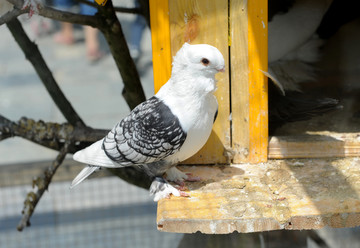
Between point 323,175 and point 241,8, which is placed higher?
point 241,8

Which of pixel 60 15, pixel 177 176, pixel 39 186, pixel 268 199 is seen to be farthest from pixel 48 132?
pixel 268 199

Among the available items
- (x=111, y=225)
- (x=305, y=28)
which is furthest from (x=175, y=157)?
(x=111, y=225)

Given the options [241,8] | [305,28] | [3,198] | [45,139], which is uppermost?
[241,8]

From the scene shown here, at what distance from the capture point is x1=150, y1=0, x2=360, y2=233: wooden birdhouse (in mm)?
1551

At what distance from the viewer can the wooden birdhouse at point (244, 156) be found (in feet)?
5.09

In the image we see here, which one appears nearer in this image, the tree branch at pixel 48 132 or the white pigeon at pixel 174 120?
the white pigeon at pixel 174 120

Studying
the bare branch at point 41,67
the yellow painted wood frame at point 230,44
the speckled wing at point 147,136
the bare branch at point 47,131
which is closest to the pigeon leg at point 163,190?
the speckled wing at point 147,136

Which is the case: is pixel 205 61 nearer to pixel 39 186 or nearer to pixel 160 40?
pixel 160 40

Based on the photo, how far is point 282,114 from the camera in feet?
7.22

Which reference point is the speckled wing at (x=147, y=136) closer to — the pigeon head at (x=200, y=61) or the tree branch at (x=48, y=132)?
the pigeon head at (x=200, y=61)

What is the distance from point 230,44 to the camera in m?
1.85

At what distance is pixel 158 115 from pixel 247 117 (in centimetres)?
43

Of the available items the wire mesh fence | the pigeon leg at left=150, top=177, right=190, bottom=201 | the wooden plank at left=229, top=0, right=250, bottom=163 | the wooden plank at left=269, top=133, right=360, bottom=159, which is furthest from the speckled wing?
the wire mesh fence

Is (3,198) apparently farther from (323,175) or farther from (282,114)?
(323,175)
